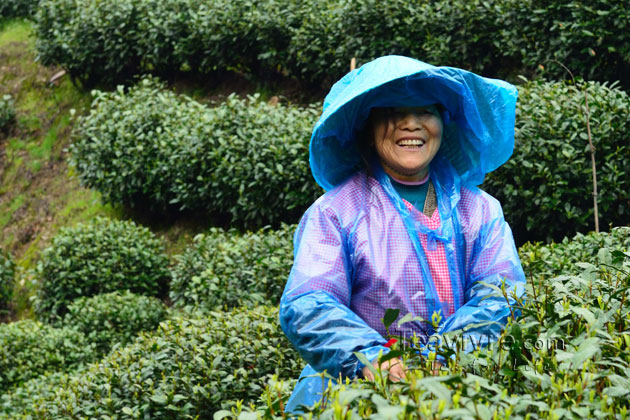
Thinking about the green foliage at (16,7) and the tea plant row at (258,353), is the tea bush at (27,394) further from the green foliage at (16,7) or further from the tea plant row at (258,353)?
the green foliage at (16,7)

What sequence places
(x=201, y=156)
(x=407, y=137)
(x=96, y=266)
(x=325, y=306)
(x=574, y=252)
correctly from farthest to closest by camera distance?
(x=201, y=156) → (x=96, y=266) → (x=574, y=252) → (x=407, y=137) → (x=325, y=306)

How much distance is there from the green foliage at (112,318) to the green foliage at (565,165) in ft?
9.72

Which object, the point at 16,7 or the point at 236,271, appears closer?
the point at 236,271

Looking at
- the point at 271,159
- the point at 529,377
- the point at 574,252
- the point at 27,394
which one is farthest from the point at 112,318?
the point at 529,377

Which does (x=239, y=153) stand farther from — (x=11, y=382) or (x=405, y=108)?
(x=405, y=108)

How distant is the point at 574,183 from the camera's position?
19.1 ft

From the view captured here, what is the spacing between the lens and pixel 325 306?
244 cm

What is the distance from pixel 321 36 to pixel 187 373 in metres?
5.19

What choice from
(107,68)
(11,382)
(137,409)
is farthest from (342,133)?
(107,68)

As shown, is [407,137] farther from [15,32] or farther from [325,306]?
[15,32]

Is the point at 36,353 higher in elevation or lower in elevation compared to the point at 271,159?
lower

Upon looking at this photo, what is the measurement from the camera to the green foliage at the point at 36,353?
6.23m

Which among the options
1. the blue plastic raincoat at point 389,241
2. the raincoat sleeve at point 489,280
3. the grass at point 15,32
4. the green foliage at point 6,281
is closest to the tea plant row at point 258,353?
the raincoat sleeve at point 489,280

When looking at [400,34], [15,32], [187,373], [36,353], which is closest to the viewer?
[187,373]
